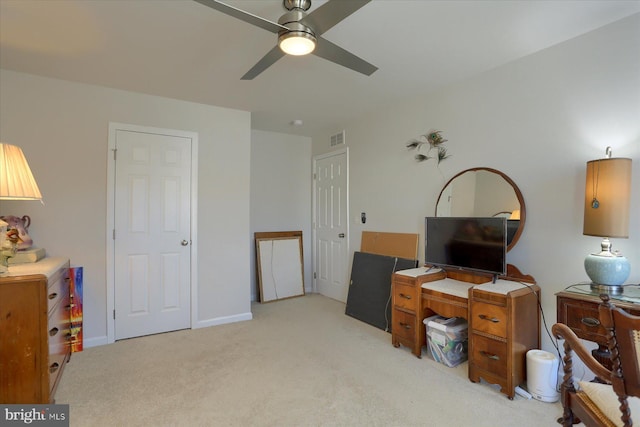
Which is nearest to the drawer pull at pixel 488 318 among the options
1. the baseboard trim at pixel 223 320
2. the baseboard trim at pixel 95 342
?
the baseboard trim at pixel 223 320

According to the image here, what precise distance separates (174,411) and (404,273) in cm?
213

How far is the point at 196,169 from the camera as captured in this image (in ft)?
11.9

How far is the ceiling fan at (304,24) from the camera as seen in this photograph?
58.2 inches

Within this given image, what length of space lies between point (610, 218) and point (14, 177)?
3605mm

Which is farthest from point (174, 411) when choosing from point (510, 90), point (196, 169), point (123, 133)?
point (510, 90)

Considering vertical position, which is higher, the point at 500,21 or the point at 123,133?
the point at 500,21

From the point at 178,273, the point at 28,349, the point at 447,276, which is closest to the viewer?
the point at 28,349

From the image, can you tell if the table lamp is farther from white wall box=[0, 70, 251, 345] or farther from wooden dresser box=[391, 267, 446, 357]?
white wall box=[0, 70, 251, 345]

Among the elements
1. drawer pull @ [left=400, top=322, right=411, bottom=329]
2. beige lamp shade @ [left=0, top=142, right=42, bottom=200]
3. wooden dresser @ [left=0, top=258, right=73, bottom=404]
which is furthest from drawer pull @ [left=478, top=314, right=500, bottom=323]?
beige lamp shade @ [left=0, top=142, right=42, bottom=200]

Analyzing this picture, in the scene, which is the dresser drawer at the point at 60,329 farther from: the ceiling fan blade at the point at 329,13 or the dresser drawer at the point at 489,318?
the dresser drawer at the point at 489,318

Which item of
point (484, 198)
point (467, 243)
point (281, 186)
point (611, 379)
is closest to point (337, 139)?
point (281, 186)

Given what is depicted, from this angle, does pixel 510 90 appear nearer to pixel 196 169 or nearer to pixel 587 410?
pixel 587 410

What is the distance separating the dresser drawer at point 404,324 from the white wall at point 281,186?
2.31 m

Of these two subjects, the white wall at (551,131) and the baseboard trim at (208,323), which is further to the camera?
the baseboard trim at (208,323)
